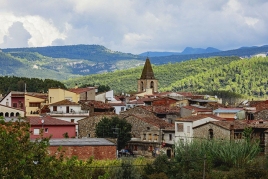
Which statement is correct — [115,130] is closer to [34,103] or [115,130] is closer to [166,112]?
[166,112]

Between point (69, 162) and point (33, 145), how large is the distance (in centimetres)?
231

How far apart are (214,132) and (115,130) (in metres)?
9.67

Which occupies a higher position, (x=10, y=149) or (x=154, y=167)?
(x=10, y=149)

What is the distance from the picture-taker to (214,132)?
5541 cm

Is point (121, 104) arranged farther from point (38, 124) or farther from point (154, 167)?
point (154, 167)

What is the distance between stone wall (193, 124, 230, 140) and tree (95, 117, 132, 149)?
7.13 meters

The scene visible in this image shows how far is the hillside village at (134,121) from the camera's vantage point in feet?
170

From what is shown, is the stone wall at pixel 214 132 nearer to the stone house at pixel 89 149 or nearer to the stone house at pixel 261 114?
the stone house at pixel 89 149

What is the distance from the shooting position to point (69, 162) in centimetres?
2227

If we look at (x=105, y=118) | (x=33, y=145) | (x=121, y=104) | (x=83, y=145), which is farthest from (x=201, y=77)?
(x=33, y=145)

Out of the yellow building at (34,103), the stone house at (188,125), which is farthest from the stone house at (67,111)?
the stone house at (188,125)

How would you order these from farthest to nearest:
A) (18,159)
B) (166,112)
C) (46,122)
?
(166,112), (46,122), (18,159)

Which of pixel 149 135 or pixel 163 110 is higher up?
pixel 163 110

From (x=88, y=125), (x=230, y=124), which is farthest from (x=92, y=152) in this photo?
(x=88, y=125)
